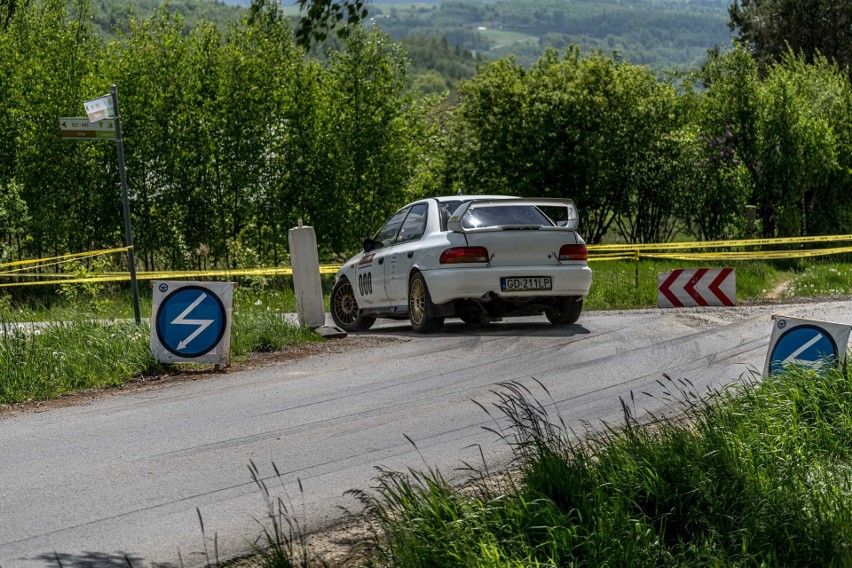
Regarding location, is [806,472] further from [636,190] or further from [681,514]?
[636,190]

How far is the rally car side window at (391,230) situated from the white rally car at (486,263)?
466 mm

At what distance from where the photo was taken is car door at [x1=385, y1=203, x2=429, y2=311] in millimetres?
15656

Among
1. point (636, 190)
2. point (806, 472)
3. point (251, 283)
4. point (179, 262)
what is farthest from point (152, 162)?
point (806, 472)

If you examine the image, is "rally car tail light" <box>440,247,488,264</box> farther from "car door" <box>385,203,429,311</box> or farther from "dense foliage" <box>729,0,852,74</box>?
"dense foliage" <box>729,0,852,74</box>

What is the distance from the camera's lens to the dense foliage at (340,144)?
108ft

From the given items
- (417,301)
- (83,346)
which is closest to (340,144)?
(417,301)

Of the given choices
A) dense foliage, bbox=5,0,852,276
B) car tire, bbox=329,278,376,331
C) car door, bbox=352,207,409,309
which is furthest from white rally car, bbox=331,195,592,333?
dense foliage, bbox=5,0,852,276

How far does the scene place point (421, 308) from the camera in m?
15.5

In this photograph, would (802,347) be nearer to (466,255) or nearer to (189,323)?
(466,255)

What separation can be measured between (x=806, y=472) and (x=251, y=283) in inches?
710

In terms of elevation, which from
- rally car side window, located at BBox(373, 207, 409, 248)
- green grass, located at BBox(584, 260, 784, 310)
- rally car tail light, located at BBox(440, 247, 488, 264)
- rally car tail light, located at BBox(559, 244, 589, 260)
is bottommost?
green grass, located at BBox(584, 260, 784, 310)

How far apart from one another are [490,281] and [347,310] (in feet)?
11.3

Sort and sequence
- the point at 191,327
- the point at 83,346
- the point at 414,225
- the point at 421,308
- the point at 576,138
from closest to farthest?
the point at 191,327
the point at 83,346
the point at 421,308
the point at 414,225
the point at 576,138

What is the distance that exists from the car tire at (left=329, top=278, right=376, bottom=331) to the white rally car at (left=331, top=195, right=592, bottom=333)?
52.5 inches
